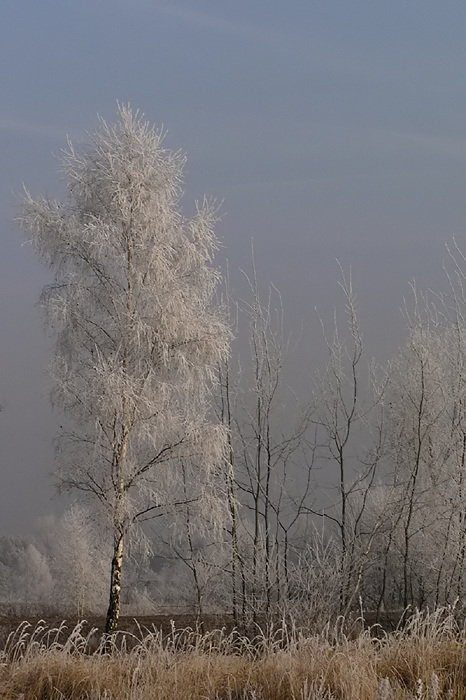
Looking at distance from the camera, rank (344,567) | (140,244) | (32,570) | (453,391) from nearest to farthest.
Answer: (344,567) < (140,244) < (453,391) < (32,570)

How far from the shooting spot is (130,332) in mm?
11164

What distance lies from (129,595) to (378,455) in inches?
1009

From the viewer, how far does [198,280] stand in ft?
38.7

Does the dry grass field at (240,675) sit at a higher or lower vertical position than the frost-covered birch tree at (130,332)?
lower

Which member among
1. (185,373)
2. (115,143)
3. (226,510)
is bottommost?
(226,510)

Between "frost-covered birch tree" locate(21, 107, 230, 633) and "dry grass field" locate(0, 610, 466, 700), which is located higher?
"frost-covered birch tree" locate(21, 107, 230, 633)

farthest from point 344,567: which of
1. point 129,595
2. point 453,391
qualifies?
point 129,595

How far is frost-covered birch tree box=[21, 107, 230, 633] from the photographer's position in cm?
1095

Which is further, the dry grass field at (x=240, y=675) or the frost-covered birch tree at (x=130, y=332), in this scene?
the frost-covered birch tree at (x=130, y=332)

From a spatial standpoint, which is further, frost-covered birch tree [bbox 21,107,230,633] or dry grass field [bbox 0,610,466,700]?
frost-covered birch tree [bbox 21,107,230,633]

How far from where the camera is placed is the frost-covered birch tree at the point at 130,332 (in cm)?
1095

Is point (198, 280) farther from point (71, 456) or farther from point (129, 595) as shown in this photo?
point (129, 595)

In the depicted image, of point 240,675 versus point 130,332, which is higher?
point 130,332

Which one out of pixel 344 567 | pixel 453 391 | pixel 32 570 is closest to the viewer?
pixel 344 567
